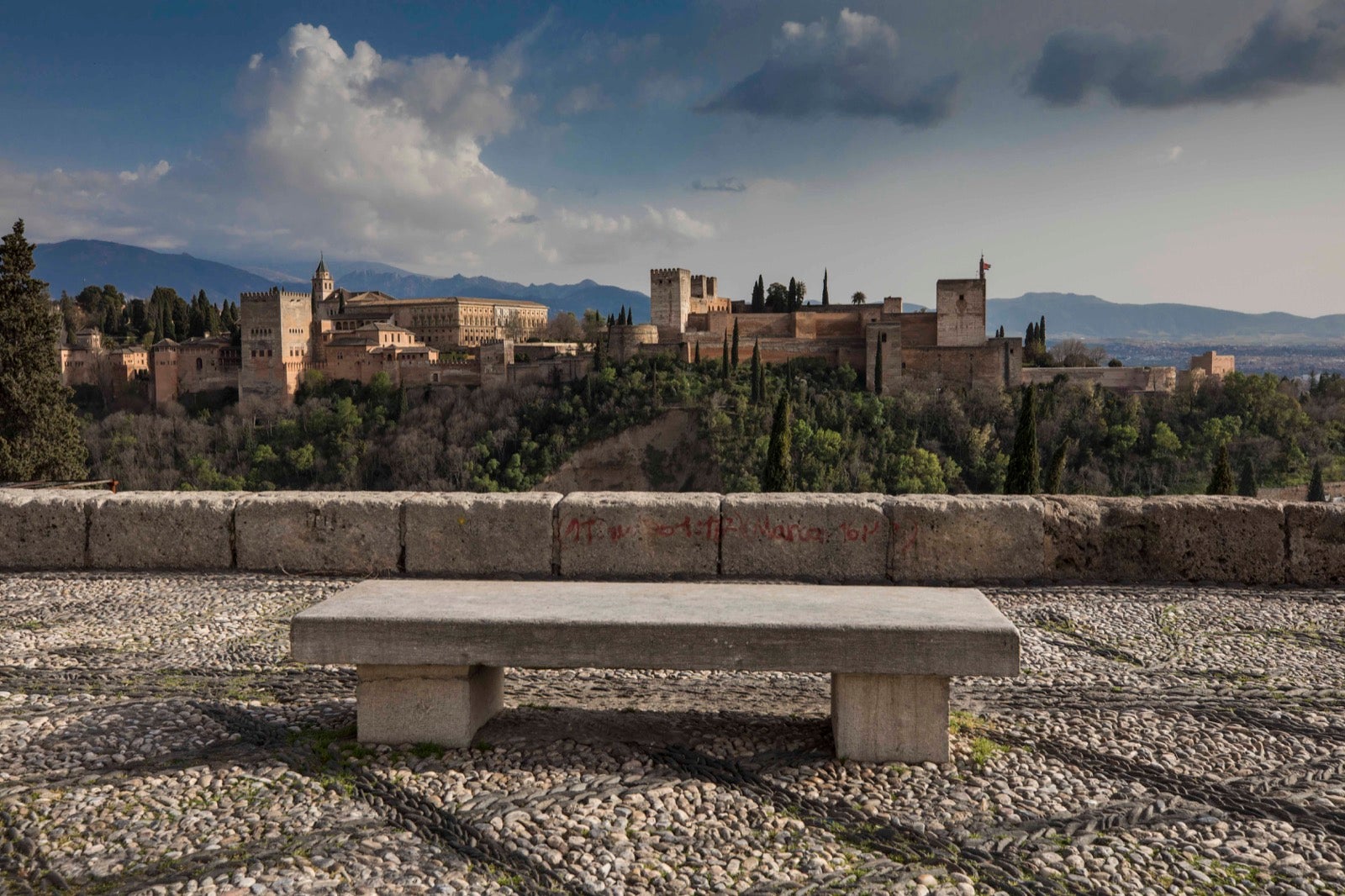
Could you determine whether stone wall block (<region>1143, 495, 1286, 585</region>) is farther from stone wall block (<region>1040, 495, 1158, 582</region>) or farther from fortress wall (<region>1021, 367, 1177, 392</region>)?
fortress wall (<region>1021, 367, 1177, 392</region>)

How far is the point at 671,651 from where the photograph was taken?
3553 mm

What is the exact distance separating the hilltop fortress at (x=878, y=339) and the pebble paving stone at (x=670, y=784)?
55.0m

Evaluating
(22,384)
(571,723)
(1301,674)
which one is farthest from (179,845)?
(22,384)

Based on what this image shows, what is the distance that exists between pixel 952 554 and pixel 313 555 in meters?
4.16

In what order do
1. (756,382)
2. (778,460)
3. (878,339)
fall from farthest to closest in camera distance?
(878,339), (756,382), (778,460)

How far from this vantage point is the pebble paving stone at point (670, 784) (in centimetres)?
276

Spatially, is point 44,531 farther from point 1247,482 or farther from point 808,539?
point 1247,482

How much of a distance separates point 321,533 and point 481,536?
109cm

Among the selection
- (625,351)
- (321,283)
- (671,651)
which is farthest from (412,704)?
(321,283)

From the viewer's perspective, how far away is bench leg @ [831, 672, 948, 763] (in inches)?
139

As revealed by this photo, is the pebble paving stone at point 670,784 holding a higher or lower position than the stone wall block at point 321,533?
lower

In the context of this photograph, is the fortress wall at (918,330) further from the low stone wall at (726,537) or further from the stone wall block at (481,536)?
the stone wall block at (481,536)

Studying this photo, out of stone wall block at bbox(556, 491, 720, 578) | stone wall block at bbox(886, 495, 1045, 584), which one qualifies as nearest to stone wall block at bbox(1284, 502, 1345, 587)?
stone wall block at bbox(886, 495, 1045, 584)

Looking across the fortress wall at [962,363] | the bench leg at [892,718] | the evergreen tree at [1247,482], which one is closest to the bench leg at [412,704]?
the bench leg at [892,718]
